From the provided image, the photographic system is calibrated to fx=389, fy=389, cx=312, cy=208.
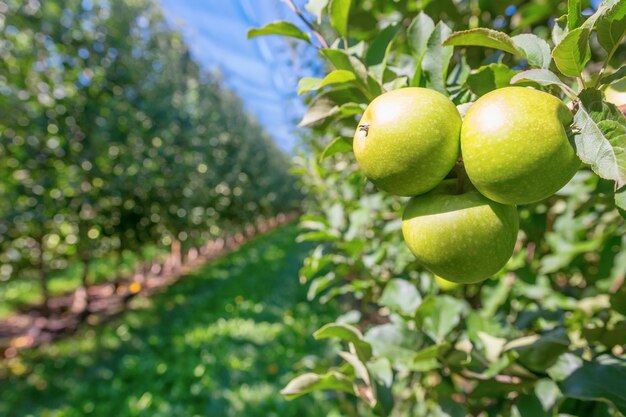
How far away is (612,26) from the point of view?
405mm

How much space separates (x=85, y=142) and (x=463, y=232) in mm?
4977

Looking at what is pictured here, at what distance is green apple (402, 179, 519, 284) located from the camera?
471 mm

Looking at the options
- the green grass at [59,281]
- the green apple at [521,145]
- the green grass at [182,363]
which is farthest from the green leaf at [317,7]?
the green grass at [59,281]

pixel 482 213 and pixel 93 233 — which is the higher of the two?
pixel 482 213

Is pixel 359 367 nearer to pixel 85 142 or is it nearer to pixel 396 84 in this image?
pixel 396 84

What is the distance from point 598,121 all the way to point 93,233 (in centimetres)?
520

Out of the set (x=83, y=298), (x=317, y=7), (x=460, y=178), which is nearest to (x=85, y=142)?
(x=83, y=298)

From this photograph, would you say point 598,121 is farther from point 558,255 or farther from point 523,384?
point 558,255

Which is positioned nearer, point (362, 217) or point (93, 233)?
point (362, 217)

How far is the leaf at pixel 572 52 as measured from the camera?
39 cm

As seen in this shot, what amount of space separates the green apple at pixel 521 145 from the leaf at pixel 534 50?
0.23 feet

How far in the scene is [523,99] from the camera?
417 mm

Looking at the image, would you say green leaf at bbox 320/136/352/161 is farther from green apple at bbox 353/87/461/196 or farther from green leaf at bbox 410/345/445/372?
green leaf at bbox 410/345/445/372

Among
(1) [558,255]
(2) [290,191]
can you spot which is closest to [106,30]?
(1) [558,255]
